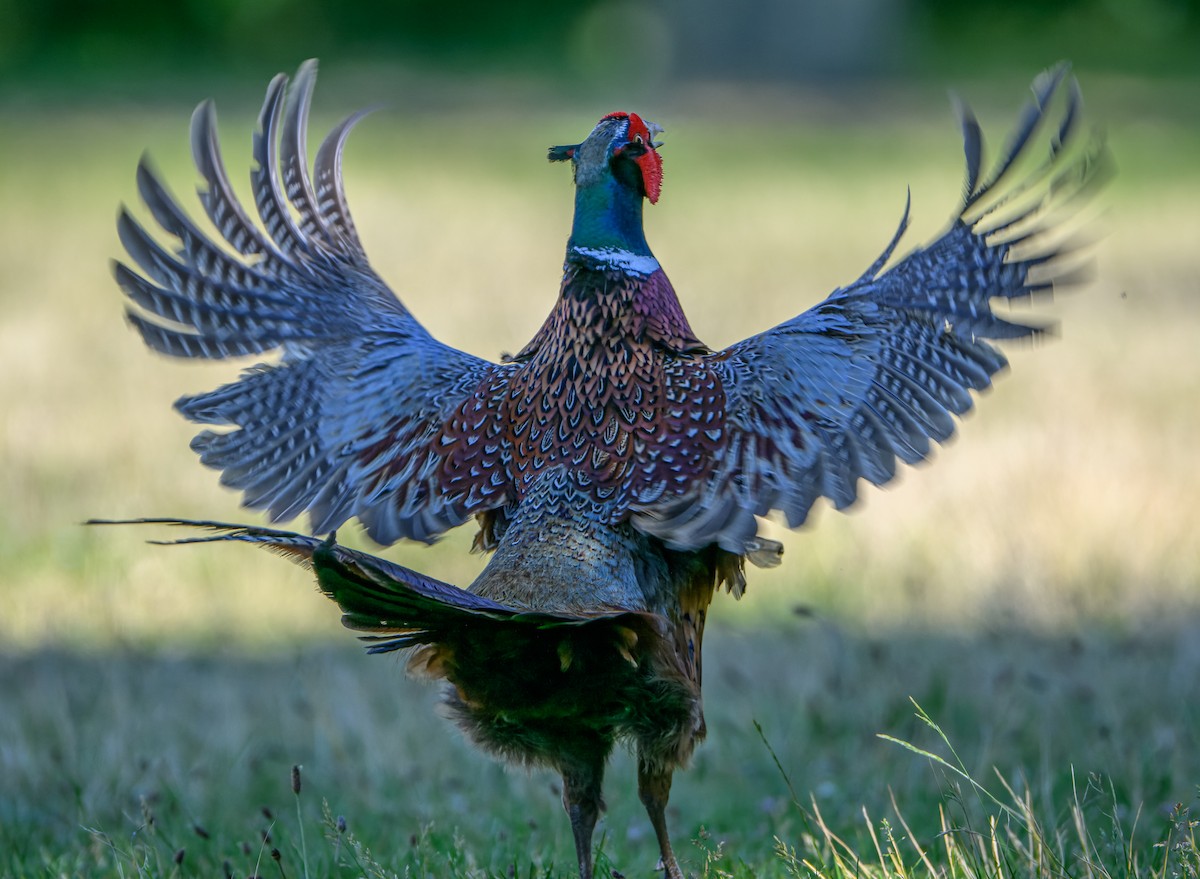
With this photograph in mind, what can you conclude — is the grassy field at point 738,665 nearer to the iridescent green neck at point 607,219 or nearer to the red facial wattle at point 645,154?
the iridescent green neck at point 607,219

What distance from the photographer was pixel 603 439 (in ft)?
13.7

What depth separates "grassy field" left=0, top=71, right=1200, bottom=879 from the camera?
14.6 ft

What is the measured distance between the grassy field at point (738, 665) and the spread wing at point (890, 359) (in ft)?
2.49

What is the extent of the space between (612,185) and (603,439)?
2.40ft

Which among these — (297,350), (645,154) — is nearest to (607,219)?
(645,154)

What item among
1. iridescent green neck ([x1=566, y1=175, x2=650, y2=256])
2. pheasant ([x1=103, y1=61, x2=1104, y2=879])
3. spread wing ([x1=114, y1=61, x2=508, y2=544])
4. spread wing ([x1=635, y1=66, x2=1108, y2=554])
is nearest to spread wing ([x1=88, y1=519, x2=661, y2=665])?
pheasant ([x1=103, y1=61, x2=1104, y2=879])

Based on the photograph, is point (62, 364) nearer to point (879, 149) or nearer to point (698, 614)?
point (698, 614)

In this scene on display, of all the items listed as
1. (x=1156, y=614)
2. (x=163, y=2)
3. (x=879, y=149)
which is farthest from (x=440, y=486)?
(x=163, y=2)

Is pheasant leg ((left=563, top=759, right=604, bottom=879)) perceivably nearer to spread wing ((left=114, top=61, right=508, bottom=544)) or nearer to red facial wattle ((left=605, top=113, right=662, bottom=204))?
spread wing ((left=114, top=61, right=508, bottom=544))

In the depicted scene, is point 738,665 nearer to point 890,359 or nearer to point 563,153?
point 890,359

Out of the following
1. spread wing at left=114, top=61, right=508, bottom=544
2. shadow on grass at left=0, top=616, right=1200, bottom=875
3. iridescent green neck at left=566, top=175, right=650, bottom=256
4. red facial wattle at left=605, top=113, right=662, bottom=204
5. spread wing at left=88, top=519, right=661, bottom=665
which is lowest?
shadow on grass at left=0, top=616, right=1200, bottom=875

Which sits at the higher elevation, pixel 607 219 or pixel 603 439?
pixel 607 219

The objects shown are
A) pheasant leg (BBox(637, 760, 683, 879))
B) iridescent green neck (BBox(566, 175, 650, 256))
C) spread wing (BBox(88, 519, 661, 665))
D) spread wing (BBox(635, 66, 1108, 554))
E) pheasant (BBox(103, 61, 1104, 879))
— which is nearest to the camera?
spread wing (BBox(88, 519, 661, 665))

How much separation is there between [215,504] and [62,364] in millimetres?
3143
